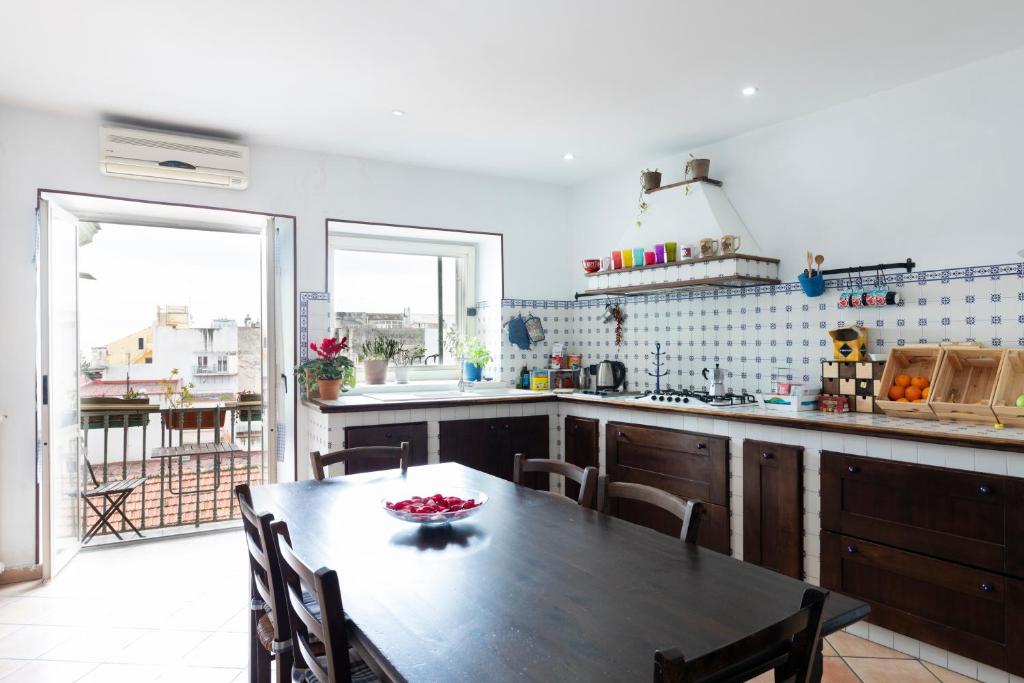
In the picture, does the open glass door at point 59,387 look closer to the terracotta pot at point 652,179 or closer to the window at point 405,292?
the window at point 405,292

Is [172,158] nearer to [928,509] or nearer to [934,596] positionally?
[928,509]

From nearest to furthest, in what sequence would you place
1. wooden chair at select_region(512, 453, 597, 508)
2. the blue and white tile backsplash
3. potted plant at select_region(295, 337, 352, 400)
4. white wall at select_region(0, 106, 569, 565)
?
wooden chair at select_region(512, 453, 597, 508) < the blue and white tile backsplash < white wall at select_region(0, 106, 569, 565) < potted plant at select_region(295, 337, 352, 400)

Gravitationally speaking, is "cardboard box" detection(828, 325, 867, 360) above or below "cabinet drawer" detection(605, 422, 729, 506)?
above

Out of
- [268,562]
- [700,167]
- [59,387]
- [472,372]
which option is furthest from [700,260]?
[59,387]

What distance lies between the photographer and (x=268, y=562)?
1.53 metres

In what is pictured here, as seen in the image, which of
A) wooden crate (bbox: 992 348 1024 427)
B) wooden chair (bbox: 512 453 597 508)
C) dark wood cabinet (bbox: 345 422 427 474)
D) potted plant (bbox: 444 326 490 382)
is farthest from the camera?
potted plant (bbox: 444 326 490 382)

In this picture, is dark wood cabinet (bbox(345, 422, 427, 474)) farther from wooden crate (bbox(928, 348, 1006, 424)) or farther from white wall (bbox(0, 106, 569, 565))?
wooden crate (bbox(928, 348, 1006, 424))

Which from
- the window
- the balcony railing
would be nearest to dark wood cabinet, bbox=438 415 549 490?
the window

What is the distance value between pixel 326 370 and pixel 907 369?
3169mm

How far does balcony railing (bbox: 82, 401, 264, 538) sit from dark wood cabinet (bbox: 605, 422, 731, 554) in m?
2.43

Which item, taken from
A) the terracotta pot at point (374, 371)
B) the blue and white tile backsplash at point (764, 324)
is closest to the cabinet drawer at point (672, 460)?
the blue and white tile backsplash at point (764, 324)

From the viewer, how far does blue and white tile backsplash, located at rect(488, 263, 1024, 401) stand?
111 inches

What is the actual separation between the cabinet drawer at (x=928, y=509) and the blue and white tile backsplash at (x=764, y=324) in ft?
2.62

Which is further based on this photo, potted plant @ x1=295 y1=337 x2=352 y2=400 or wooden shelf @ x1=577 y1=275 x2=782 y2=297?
potted plant @ x1=295 y1=337 x2=352 y2=400
